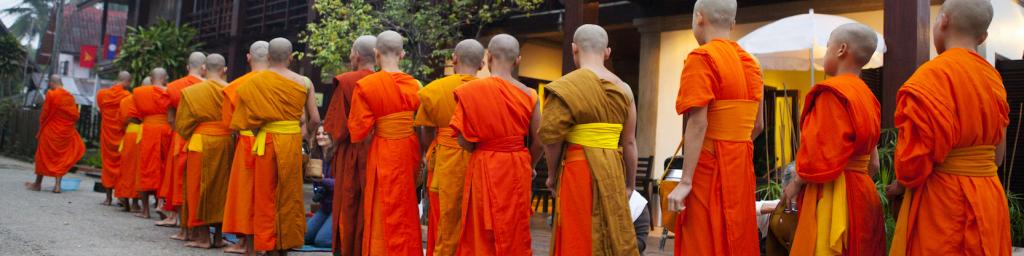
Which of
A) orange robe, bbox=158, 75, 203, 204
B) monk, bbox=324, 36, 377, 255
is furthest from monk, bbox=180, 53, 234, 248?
monk, bbox=324, 36, 377, 255

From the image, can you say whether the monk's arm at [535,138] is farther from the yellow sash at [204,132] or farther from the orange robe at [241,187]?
the yellow sash at [204,132]

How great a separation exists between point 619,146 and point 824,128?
110 cm

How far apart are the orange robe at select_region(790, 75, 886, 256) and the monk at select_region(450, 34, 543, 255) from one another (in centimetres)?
141

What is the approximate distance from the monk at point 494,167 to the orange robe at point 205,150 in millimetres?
2523

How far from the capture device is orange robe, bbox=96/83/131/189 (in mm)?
9961

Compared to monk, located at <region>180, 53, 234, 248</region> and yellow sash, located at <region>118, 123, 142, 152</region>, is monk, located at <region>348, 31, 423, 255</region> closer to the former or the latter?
monk, located at <region>180, 53, 234, 248</region>

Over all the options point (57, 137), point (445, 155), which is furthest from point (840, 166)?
point (57, 137)

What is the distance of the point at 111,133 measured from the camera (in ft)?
33.6

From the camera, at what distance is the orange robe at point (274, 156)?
5.73m

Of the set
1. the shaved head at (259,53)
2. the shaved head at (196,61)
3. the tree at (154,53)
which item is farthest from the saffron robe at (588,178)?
the tree at (154,53)

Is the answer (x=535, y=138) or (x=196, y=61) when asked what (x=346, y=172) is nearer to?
(x=535, y=138)

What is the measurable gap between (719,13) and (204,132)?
173 inches

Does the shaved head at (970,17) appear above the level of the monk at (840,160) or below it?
above

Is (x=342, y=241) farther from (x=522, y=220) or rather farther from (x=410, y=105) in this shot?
(x=522, y=220)
